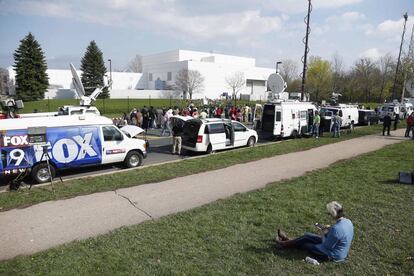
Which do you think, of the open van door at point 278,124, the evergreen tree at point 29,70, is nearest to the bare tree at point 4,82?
the evergreen tree at point 29,70

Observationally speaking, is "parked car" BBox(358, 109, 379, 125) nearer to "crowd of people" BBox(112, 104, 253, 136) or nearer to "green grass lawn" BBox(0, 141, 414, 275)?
"crowd of people" BBox(112, 104, 253, 136)

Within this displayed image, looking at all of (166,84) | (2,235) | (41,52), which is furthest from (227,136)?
(166,84)

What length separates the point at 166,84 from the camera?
288 feet

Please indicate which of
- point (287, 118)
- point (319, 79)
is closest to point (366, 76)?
point (319, 79)

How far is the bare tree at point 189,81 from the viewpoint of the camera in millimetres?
72688

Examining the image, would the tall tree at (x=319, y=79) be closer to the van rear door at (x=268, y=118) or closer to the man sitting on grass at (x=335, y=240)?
the van rear door at (x=268, y=118)

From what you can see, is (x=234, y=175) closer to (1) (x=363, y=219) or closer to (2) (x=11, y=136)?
(1) (x=363, y=219)

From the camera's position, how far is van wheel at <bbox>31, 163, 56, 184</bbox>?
9.64m

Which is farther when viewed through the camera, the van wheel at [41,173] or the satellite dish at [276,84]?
the satellite dish at [276,84]

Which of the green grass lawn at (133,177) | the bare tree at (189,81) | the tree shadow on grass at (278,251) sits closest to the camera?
the tree shadow on grass at (278,251)

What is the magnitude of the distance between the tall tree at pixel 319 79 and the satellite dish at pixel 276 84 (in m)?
43.6

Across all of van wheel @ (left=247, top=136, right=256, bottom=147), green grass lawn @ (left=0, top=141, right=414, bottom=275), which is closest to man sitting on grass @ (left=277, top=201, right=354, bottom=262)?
green grass lawn @ (left=0, top=141, right=414, bottom=275)

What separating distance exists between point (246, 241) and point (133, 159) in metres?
7.29

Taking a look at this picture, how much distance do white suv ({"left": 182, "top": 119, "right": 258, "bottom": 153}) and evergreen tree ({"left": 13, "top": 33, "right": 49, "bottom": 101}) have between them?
49151 mm
